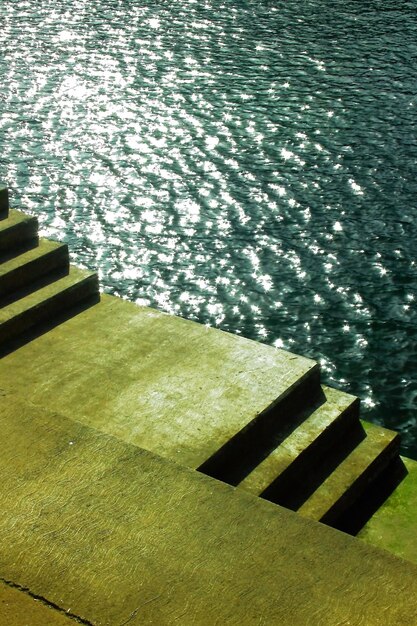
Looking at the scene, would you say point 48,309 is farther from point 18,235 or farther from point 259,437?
point 259,437

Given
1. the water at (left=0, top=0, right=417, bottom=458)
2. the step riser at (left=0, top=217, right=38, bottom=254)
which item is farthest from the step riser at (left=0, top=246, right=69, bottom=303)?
the water at (left=0, top=0, right=417, bottom=458)

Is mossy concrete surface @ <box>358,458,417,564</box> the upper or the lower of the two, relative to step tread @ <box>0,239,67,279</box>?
lower

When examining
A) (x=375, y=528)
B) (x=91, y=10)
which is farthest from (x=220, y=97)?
(x=375, y=528)

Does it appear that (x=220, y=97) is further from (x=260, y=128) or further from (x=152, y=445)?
(x=152, y=445)

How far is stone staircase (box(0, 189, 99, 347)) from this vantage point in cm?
1139

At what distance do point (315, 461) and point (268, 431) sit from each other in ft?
1.92

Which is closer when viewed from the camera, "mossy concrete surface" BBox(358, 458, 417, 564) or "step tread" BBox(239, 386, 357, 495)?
"step tread" BBox(239, 386, 357, 495)

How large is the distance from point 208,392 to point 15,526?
11.6 ft

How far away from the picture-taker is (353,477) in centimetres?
990

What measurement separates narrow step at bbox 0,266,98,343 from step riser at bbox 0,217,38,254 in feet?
2.21

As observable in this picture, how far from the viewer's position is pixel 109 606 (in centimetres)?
625

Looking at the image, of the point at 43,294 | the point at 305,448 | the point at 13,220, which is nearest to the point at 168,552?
the point at 305,448

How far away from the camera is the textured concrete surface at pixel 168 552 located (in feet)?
20.4

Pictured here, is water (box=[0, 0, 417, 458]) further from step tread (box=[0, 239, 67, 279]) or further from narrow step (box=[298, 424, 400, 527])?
step tread (box=[0, 239, 67, 279])
